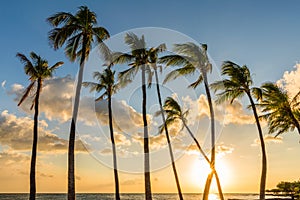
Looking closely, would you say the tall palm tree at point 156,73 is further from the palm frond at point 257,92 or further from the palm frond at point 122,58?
the palm frond at point 257,92

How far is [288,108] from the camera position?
2450cm

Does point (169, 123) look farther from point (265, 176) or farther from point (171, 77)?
point (265, 176)

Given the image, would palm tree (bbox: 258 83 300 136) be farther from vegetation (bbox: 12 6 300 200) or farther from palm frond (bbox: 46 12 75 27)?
palm frond (bbox: 46 12 75 27)

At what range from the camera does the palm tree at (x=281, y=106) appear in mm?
24359

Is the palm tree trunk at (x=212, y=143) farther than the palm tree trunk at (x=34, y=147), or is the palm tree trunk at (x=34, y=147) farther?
the palm tree trunk at (x=212, y=143)

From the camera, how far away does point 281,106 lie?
2462 centimetres

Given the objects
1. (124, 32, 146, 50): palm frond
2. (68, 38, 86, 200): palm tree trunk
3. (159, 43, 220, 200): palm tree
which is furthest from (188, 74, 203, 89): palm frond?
(68, 38, 86, 200): palm tree trunk

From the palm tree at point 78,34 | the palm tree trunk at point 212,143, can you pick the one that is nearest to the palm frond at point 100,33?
the palm tree at point 78,34

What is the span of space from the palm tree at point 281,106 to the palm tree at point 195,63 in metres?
4.72

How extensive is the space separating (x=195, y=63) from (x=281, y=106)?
7.07 m

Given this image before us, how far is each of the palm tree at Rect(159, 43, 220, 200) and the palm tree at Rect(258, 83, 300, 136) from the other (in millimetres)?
4721

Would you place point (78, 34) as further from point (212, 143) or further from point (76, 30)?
point (212, 143)

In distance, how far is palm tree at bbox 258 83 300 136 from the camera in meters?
24.4

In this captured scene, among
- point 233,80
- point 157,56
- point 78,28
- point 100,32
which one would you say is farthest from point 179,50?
point 78,28
